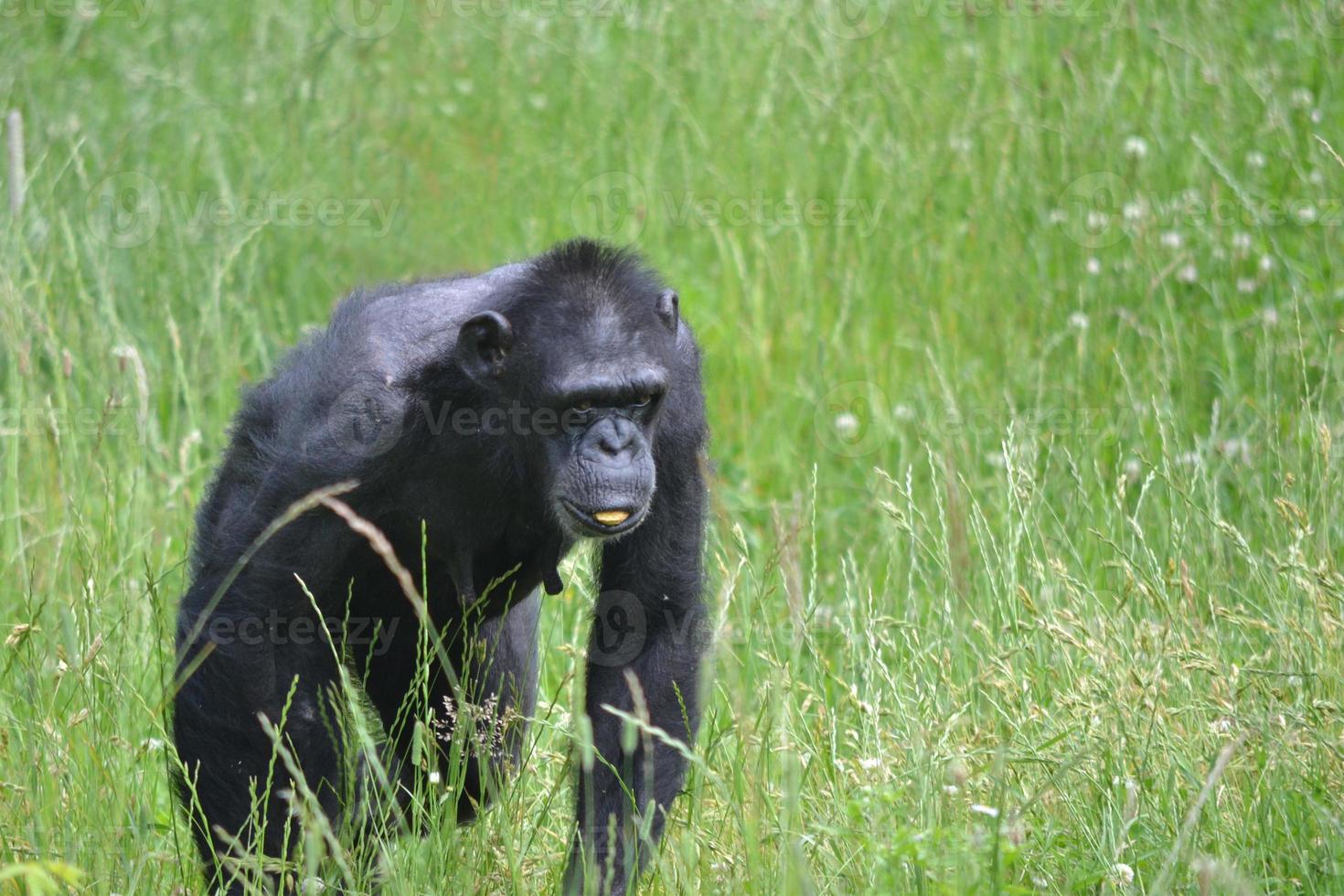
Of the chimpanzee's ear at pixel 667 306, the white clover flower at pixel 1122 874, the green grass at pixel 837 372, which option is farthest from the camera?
the chimpanzee's ear at pixel 667 306

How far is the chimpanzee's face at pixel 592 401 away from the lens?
423 cm

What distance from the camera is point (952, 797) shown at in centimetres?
372

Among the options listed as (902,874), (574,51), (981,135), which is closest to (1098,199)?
(981,135)

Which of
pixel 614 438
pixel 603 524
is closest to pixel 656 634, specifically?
pixel 603 524

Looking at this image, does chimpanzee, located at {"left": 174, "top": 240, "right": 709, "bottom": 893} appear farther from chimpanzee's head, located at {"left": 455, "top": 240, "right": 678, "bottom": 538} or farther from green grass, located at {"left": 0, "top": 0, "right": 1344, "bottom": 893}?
green grass, located at {"left": 0, "top": 0, "right": 1344, "bottom": 893}

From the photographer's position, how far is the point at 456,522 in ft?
15.0

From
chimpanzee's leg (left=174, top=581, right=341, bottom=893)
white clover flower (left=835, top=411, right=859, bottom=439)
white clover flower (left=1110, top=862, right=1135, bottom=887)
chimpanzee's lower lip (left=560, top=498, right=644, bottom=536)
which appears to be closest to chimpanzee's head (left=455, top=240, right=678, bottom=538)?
chimpanzee's lower lip (left=560, top=498, right=644, bottom=536)

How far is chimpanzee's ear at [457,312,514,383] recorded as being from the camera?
443 cm

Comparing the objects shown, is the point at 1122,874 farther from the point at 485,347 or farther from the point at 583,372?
the point at 485,347

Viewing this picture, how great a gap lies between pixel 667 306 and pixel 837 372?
367 centimetres

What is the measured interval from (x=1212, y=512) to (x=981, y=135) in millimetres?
4930

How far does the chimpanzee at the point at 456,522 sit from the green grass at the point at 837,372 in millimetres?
198

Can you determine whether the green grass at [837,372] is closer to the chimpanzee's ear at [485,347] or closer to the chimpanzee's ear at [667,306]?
the chimpanzee's ear at [667,306]

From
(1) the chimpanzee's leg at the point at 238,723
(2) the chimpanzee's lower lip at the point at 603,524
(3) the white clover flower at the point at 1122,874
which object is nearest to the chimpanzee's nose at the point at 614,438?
(2) the chimpanzee's lower lip at the point at 603,524
